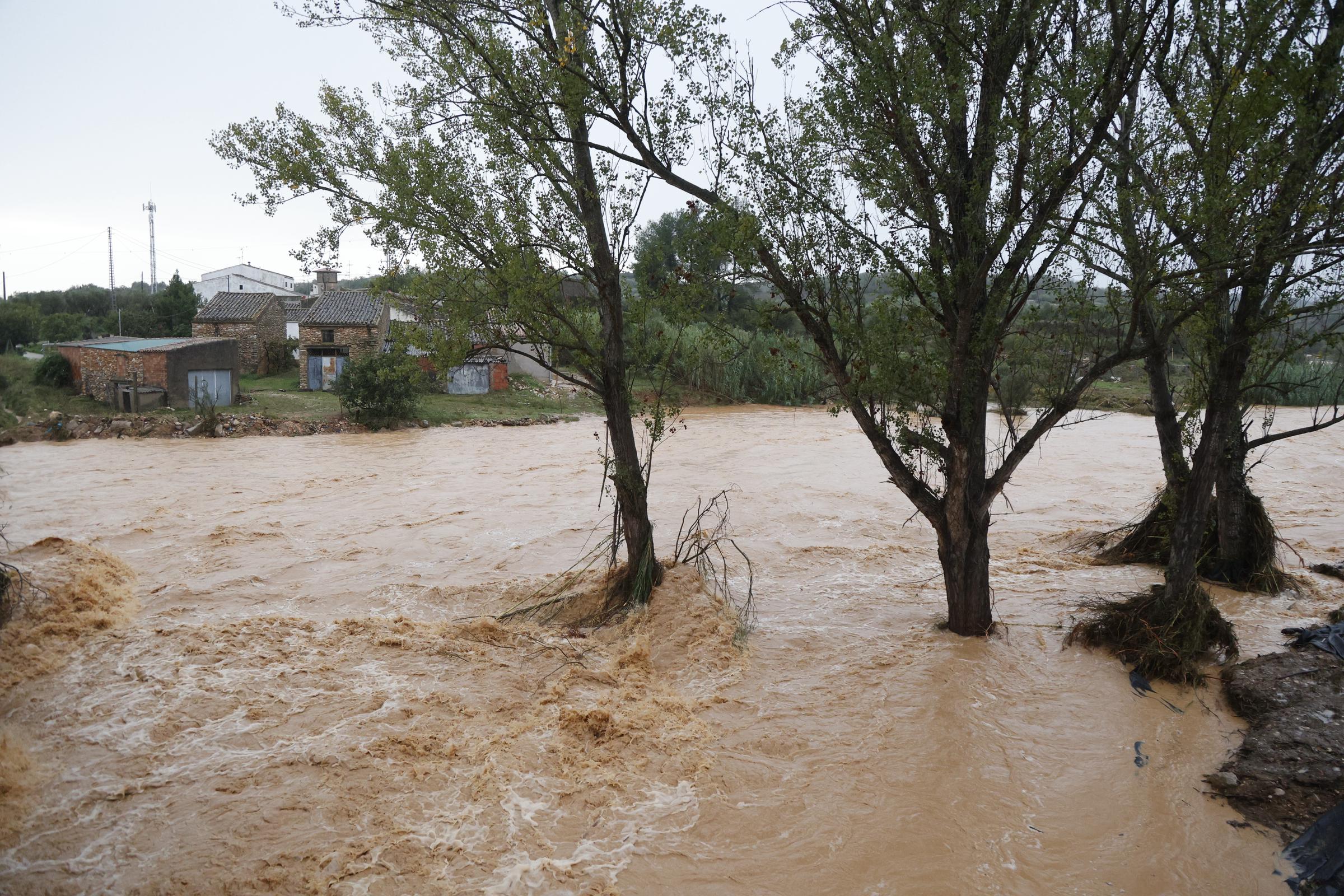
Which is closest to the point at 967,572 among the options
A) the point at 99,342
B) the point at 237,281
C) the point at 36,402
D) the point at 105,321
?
the point at 36,402

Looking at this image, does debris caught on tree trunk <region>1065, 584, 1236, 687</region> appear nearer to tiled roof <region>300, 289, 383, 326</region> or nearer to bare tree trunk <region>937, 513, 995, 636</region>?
bare tree trunk <region>937, 513, 995, 636</region>

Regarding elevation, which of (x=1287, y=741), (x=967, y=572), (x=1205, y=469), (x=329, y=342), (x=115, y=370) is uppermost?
(x=329, y=342)

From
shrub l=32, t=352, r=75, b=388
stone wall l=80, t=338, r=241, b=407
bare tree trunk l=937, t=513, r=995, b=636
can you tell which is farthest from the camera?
shrub l=32, t=352, r=75, b=388

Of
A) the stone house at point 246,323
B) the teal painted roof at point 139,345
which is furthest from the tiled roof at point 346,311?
the teal painted roof at point 139,345

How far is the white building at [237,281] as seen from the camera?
173ft

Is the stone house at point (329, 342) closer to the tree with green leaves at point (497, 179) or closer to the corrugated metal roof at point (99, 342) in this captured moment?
the corrugated metal roof at point (99, 342)

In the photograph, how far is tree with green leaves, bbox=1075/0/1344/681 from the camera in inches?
191

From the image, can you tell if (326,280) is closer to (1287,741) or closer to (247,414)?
(247,414)

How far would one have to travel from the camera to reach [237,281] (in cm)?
5331

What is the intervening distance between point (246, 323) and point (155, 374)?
7.82 metres

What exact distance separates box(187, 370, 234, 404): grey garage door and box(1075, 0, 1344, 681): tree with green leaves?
904 inches

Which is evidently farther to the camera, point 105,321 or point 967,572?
point 105,321

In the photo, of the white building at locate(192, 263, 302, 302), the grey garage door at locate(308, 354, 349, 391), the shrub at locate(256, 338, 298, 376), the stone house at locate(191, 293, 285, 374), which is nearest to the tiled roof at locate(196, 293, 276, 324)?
the stone house at locate(191, 293, 285, 374)

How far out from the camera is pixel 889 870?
14.3 ft
